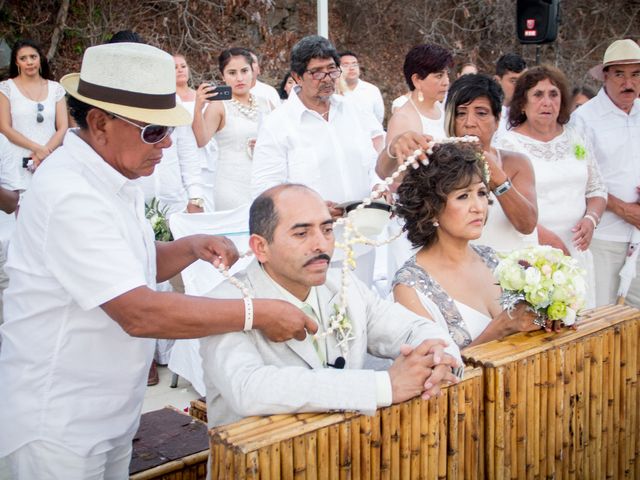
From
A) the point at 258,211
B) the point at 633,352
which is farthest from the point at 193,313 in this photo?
the point at 633,352

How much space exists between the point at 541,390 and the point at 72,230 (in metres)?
1.59

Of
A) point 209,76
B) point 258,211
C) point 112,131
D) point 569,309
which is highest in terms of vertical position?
point 209,76

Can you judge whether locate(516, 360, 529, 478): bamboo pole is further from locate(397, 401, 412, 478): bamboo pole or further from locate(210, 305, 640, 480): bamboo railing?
locate(397, 401, 412, 478): bamboo pole

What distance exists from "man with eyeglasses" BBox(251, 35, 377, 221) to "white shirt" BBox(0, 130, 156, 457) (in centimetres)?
197

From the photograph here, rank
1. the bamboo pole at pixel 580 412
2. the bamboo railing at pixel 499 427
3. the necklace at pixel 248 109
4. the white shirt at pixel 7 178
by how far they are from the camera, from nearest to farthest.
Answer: the bamboo railing at pixel 499 427
the bamboo pole at pixel 580 412
the white shirt at pixel 7 178
the necklace at pixel 248 109

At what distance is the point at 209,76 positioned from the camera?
13.3 meters

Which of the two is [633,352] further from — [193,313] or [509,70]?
[509,70]

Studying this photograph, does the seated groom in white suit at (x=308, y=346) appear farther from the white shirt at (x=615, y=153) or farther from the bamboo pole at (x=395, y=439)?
the white shirt at (x=615, y=153)

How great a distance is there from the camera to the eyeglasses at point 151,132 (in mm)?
2234

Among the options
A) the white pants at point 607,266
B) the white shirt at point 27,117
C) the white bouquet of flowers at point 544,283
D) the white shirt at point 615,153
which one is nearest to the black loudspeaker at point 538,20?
the white shirt at point 615,153

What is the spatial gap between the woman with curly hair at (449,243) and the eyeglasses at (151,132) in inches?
50.7

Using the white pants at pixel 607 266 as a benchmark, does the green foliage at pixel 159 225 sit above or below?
above

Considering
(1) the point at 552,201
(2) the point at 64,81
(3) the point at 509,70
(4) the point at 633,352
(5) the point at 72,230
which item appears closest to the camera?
(5) the point at 72,230

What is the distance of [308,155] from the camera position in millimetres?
4289
